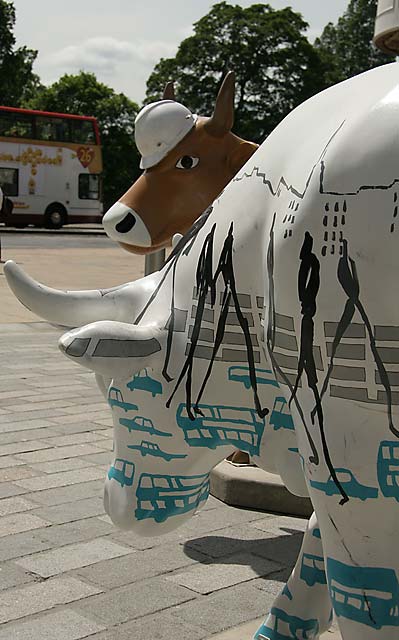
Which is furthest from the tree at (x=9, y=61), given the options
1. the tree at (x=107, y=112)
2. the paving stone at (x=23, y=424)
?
the paving stone at (x=23, y=424)

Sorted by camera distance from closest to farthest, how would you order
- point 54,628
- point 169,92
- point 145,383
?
point 145,383 → point 54,628 → point 169,92

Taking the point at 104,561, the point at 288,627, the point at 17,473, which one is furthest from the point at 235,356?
the point at 17,473

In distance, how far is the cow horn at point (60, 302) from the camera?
7.39 feet

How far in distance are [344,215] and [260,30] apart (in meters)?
43.1

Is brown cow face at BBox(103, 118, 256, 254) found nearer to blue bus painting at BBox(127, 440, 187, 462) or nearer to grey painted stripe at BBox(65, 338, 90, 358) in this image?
blue bus painting at BBox(127, 440, 187, 462)

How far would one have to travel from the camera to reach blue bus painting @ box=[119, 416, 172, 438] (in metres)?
2.18

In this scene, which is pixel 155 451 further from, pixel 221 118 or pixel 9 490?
pixel 9 490

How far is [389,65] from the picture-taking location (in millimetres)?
1830

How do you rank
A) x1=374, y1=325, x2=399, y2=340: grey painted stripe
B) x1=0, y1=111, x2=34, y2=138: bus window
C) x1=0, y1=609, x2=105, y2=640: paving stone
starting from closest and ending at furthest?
x1=374, y1=325, x2=399, y2=340: grey painted stripe < x1=0, y1=609, x2=105, y2=640: paving stone < x1=0, y1=111, x2=34, y2=138: bus window

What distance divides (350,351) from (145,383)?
63cm

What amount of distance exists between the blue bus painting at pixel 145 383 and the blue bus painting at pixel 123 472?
22 centimetres

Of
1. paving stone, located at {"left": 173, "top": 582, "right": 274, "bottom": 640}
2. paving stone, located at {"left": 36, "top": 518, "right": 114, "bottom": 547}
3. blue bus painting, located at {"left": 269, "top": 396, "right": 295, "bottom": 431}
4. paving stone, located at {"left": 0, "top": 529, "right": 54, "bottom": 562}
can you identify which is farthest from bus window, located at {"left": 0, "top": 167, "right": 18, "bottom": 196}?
blue bus painting, located at {"left": 269, "top": 396, "right": 295, "bottom": 431}

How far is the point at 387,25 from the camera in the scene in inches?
A: 97.2

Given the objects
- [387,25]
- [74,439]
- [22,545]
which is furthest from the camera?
[74,439]
